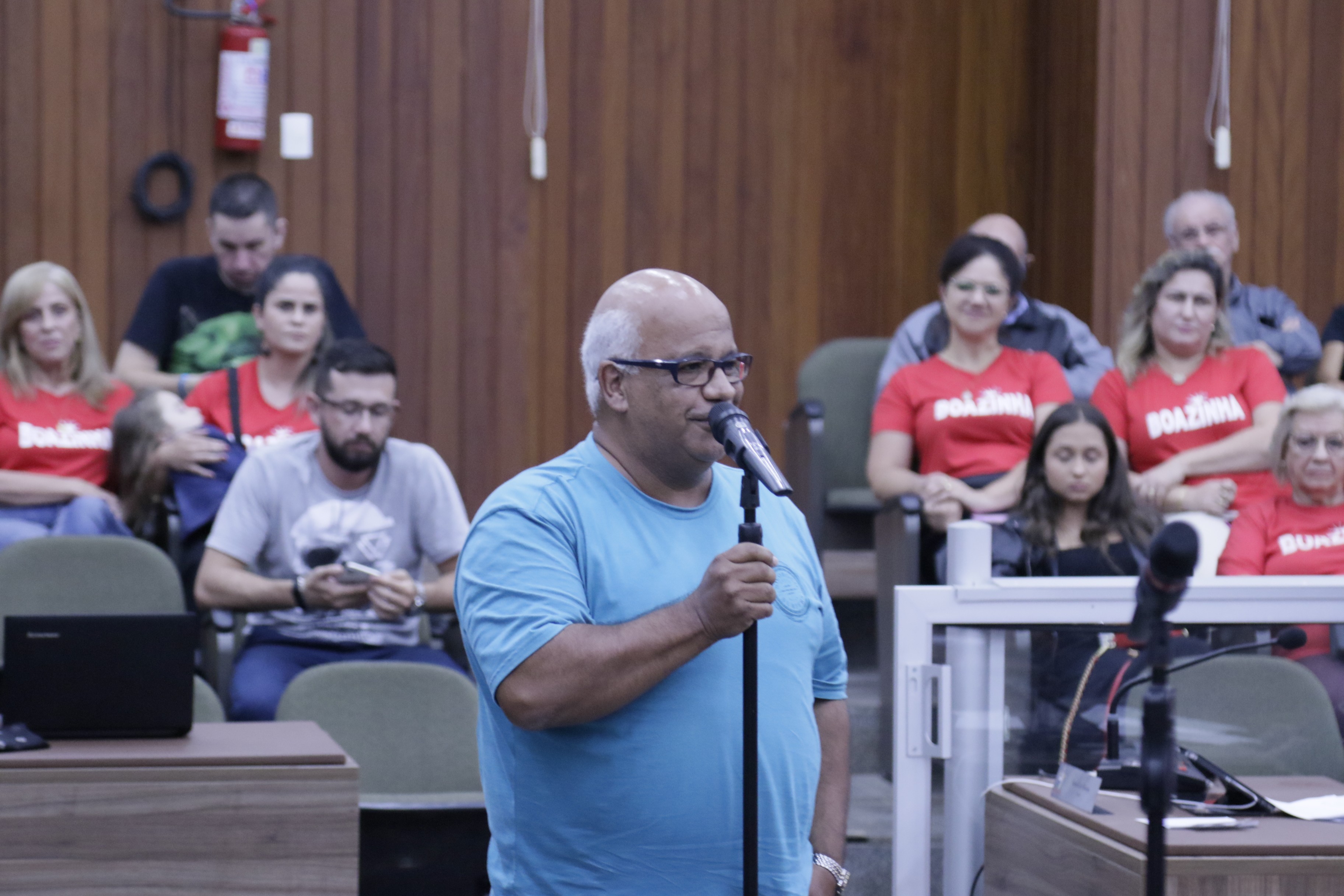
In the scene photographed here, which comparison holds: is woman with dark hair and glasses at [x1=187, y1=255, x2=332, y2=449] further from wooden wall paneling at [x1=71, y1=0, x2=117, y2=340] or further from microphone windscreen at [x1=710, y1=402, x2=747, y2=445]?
microphone windscreen at [x1=710, y1=402, x2=747, y2=445]

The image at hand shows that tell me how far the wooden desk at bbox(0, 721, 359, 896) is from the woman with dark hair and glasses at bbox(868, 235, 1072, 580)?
2.10 m

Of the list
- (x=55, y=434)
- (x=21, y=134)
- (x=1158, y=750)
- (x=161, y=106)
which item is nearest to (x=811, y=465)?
(x=55, y=434)

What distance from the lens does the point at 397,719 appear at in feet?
11.0

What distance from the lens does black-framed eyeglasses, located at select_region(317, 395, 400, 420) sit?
151 inches

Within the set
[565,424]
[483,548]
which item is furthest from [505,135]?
[483,548]

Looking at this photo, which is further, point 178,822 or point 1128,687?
point 178,822

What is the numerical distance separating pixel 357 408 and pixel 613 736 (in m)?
2.09

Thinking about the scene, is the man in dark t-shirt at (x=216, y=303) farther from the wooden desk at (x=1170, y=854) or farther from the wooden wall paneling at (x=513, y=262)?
the wooden desk at (x=1170, y=854)

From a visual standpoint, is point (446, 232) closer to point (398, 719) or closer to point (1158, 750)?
point (398, 719)

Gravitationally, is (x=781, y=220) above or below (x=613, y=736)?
above

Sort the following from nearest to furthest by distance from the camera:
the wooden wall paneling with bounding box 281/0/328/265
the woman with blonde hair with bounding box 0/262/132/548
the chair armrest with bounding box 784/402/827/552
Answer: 1. the woman with blonde hair with bounding box 0/262/132/548
2. the chair armrest with bounding box 784/402/827/552
3. the wooden wall paneling with bounding box 281/0/328/265

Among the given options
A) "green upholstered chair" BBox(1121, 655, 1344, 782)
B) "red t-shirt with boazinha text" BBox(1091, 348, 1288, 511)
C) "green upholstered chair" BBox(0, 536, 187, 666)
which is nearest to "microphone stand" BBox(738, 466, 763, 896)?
"green upholstered chair" BBox(1121, 655, 1344, 782)

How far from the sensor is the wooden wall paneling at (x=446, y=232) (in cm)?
534

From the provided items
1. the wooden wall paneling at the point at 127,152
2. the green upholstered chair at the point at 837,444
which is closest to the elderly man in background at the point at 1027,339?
the green upholstered chair at the point at 837,444
